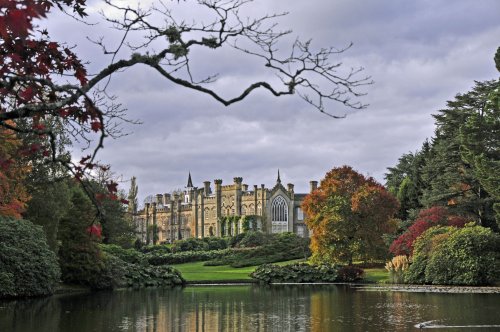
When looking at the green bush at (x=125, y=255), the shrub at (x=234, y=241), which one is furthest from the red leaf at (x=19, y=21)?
the shrub at (x=234, y=241)

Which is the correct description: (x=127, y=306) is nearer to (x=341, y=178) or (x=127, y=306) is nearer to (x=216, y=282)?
(x=216, y=282)

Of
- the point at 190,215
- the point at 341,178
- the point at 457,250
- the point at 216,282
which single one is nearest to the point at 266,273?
the point at 216,282

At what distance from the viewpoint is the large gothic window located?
308 ft

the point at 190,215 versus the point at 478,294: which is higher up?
the point at 190,215

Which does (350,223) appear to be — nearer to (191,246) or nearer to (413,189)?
(413,189)

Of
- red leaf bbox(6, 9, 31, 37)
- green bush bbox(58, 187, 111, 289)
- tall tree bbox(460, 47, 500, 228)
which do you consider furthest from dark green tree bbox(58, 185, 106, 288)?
red leaf bbox(6, 9, 31, 37)

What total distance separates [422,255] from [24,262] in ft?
61.3

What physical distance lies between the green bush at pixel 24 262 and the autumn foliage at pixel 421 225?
776 inches

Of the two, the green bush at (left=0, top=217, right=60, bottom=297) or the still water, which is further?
the green bush at (left=0, top=217, right=60, bottom=297)

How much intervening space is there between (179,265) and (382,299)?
119 feet

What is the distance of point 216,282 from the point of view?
35.8m


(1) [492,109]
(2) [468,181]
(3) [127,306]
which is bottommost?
(3) [127,306]

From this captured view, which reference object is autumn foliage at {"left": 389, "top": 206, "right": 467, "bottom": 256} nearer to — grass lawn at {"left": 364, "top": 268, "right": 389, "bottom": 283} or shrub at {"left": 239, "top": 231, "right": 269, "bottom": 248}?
grass lawn at {"left": 364, "top": 268, "right": 389, "bottom": 283}

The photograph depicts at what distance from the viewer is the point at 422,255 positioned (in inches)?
1261
